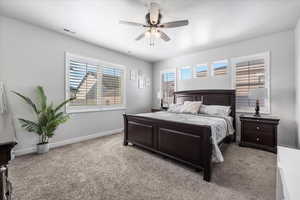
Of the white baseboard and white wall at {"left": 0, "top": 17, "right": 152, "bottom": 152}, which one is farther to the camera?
the white baseboard

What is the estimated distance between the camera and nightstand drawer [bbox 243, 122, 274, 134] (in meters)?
2.92

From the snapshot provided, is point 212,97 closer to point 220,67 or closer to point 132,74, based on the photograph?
point 220,67

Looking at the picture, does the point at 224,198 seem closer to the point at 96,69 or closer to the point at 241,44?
the point at 241,44

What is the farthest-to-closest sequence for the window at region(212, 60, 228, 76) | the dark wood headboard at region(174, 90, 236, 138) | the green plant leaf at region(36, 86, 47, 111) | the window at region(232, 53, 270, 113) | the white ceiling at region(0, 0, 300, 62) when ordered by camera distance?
the window at region(212, 60, 228, 76), the dark wood headboard at region(174, 90, 236, 138), the window at region(232, 53, 270, 113), the green plant leaf at region(36, 86, 47, 111), the white ceiling at region(0, 0, 300, 62)

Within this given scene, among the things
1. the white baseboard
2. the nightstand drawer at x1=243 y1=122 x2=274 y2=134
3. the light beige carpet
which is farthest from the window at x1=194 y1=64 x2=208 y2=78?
the white baseboard

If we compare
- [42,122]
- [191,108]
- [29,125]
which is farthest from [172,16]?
[29,125]

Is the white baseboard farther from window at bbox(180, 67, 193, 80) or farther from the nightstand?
the nightstand

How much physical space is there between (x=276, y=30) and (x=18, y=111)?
6.03 m

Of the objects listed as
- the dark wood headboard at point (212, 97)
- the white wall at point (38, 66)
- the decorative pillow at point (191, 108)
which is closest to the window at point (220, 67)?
the dark wood headboard at point (212, 97)

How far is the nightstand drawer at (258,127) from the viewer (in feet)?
9.57

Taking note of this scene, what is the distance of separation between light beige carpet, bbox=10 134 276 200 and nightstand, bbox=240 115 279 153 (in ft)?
0.83

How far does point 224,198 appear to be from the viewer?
1.58 m

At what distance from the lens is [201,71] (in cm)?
446

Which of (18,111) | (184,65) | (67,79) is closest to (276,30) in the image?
(184,65)
